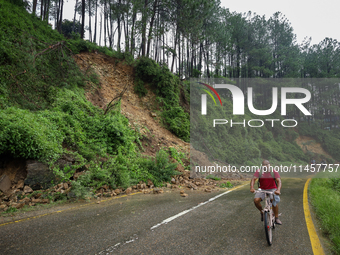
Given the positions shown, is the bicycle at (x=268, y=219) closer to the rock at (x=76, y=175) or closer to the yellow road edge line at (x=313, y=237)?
the yellow road edge line at (x=313, y=237)

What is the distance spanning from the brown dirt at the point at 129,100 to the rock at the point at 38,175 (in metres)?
6.26

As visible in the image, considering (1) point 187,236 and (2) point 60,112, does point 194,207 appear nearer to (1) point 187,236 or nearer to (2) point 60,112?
(1) point 187,236

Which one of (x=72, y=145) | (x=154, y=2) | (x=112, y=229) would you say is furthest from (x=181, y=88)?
(x=112, y=229)

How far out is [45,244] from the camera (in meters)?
3.73

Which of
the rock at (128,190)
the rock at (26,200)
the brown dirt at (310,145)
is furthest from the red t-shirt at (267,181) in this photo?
the brown dirt at (310,145)

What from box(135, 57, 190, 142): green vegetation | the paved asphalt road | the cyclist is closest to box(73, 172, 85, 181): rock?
the paved asphalt road

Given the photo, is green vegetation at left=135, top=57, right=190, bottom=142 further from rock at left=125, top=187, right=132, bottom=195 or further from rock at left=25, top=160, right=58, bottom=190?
rock at left=25, top=160, right=58, bottom=190

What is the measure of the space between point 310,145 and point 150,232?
152 ft

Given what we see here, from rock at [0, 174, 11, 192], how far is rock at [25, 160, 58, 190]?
18.5 inches

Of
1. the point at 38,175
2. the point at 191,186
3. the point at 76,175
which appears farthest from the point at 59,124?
the point at 191,186

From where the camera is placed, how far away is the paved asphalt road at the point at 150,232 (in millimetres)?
3668

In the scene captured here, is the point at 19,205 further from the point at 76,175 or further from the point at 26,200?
the point at 76,175

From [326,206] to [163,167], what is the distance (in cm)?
647

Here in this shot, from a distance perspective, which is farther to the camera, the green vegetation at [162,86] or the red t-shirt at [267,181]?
the green vegetation at [162,86]
